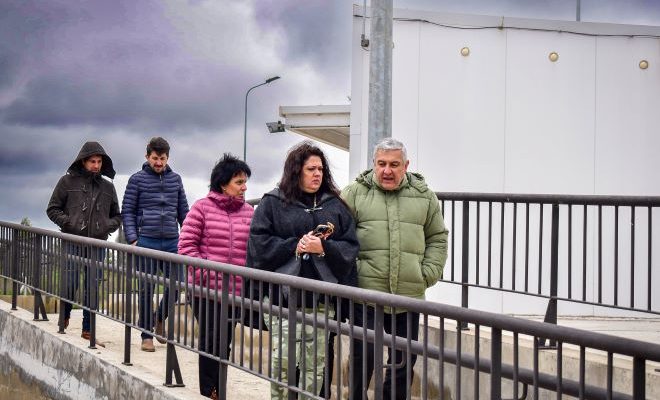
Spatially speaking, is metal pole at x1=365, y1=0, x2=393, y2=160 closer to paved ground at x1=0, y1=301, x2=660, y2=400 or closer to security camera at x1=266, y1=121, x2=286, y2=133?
paved ground at x1=0, y1=301, x2=660, y2=400

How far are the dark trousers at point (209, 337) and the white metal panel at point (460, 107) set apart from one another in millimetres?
6120

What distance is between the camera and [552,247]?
26.4 ft

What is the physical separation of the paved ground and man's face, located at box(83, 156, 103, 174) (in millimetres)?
1421

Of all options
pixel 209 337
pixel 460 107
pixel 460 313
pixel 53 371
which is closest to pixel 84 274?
pixel 53 371

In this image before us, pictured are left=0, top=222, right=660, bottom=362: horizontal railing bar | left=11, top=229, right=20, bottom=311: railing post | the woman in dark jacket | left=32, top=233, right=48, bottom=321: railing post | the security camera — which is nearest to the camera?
left=0, top=222, right=660, bottom=362: horizontal railing bar

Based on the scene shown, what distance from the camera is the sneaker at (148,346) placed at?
888 centimetres

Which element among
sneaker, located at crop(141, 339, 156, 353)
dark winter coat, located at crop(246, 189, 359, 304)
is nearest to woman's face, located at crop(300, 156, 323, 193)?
dark winter coat, located at crop(246, 189, 359, 304)

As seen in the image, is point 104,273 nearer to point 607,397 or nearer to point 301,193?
point 301,193

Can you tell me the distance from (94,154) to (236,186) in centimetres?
258

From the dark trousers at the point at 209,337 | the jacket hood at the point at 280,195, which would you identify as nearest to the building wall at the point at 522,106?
the dark trousers at the point at 209,337

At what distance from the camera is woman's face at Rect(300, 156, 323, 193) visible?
623cm

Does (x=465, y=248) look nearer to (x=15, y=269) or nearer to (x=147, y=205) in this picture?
(x=147, y=205)

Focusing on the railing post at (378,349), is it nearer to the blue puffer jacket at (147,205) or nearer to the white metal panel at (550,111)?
the blue puffer jacket at (147,205)

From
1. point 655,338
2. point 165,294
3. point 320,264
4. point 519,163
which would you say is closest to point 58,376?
point 165,294
